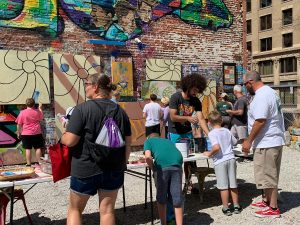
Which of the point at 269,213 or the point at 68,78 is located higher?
the point at 68,78

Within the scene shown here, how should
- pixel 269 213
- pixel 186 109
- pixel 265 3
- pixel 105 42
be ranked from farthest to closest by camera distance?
1. pixel 265 3
2. pixel 105 42
3. pixel 186 109
4. pixel 269 213

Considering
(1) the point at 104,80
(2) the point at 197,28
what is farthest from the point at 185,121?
(2) the point at 197,28

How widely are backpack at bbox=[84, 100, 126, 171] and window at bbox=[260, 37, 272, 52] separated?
4387 centimetres

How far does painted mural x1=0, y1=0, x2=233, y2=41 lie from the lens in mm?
10031

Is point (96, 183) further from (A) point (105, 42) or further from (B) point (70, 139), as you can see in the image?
(A) point (105, 42)

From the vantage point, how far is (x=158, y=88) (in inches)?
477

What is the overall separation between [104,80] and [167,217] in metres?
2.02

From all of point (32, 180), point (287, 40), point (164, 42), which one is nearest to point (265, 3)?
point (287, 40)

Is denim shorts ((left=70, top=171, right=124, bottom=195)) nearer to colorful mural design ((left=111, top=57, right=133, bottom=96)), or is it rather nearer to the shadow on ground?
the shadow on ground

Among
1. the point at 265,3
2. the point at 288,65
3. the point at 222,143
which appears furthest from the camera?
the point at 265,3

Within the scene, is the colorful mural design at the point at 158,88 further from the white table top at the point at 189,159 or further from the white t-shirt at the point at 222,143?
the white t-shirt at the point at 222,143

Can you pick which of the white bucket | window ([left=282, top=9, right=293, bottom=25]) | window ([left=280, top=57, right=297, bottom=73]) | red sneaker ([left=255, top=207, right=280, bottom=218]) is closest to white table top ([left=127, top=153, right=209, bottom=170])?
the white bucket

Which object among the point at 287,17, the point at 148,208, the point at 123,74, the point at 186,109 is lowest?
the point at 148,208

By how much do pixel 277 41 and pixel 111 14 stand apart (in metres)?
35.6
